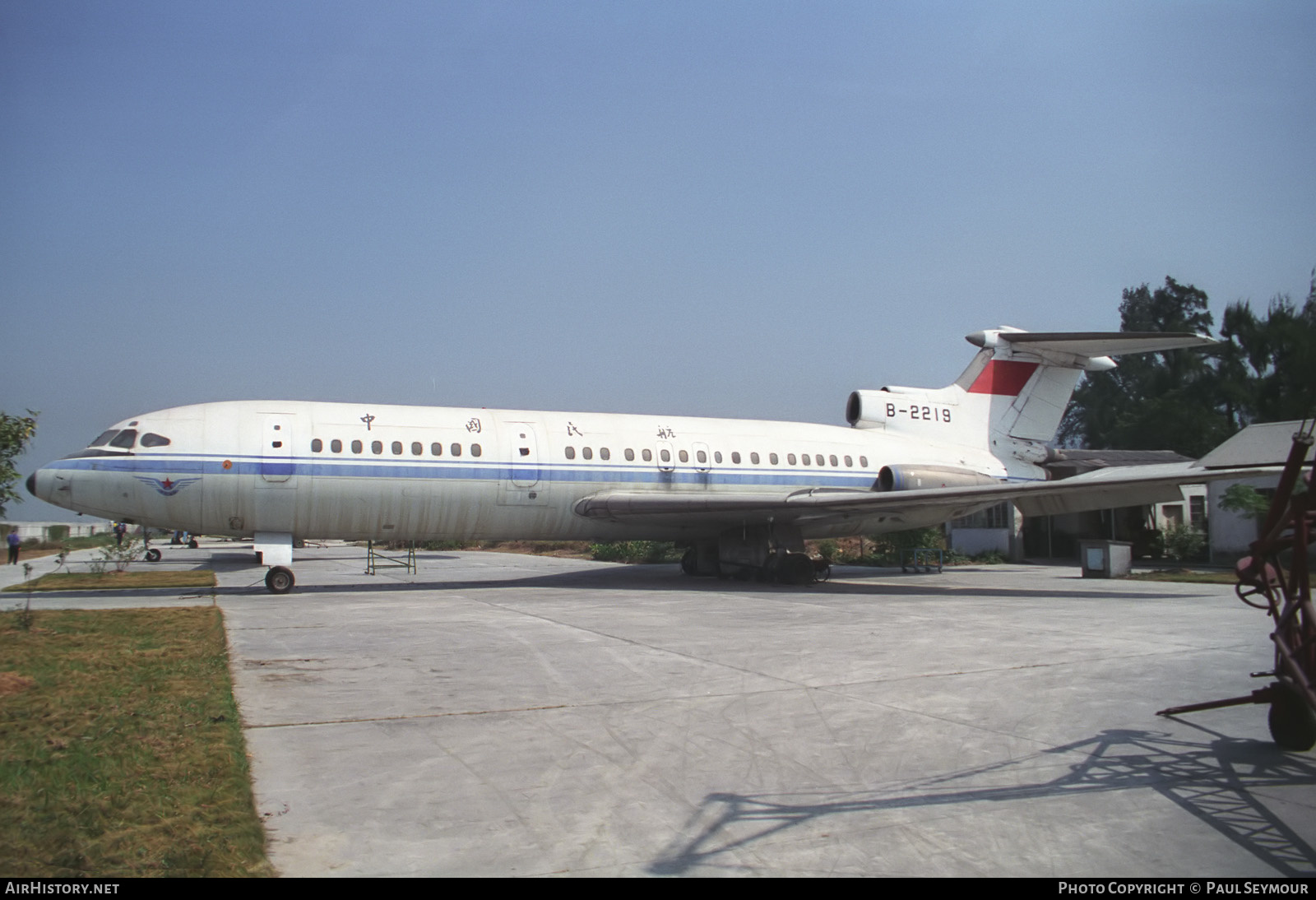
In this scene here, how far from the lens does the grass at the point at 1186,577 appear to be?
21105mm

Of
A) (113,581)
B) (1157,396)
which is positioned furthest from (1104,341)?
(1157,396)

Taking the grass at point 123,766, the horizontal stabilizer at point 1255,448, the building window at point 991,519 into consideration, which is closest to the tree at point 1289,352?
the grass at point 123,766

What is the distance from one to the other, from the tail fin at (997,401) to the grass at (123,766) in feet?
63.9

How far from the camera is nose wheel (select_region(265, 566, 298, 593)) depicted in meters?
18.8

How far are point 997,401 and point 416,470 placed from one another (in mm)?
15725

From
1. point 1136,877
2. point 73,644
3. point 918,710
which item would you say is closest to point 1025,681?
point 918,710

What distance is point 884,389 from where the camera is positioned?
26.1 metres

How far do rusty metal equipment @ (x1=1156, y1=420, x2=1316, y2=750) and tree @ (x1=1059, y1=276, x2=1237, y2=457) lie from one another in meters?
40.6

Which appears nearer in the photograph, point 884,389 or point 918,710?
point 918,710

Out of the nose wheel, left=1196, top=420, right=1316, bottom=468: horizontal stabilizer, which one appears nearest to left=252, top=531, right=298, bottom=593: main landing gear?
the nose wheel

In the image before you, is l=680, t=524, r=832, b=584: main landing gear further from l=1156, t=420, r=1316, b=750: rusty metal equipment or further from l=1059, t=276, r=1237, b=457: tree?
l=1059, t=276, r=1237, b=457: tree

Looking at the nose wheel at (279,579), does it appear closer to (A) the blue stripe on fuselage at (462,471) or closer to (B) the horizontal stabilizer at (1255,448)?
(A) the blue stripe on fuselage at (462,471)

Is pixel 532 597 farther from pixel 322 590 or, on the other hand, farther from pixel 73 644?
pixel 73 644
